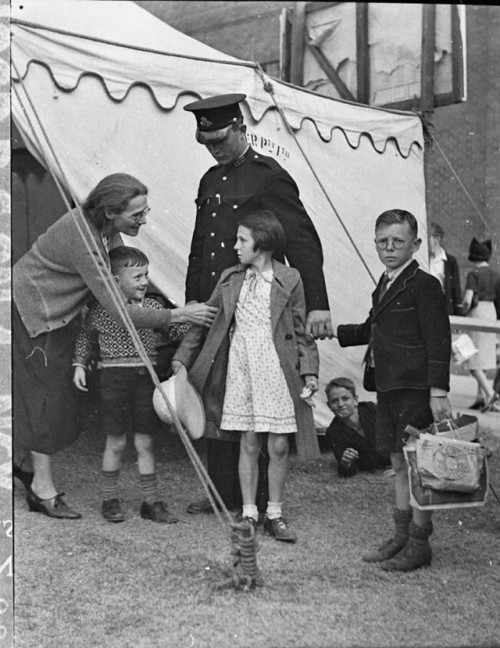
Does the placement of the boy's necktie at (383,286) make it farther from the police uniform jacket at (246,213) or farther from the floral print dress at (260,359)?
the floral print dress at (260,359)

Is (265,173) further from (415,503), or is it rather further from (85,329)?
(415,503)

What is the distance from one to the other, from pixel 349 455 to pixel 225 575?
748 mm

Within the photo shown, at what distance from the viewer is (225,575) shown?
10.0 ft

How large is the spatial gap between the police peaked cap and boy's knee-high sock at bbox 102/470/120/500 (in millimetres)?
1267

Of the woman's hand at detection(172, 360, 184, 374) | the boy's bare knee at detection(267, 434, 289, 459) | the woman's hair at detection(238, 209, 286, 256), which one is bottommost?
the boy's bare knee at detection(267, 434, 289, 459)

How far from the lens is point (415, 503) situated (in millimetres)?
3117

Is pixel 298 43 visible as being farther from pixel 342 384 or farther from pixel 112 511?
pixel 112 511

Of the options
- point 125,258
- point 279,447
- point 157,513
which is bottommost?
point 157,513

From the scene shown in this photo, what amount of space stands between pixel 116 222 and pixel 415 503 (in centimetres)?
138

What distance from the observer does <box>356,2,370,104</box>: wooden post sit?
377 cm

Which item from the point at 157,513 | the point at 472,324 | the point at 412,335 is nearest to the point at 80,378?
the point at 157,513

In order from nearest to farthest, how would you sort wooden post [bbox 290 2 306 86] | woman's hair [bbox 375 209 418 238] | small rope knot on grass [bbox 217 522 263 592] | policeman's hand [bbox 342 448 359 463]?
1. small rope knot on grass [bbox 217 522 263 592]
2. woman's hair [bbox 375 209 418 238]
3. policeman's hand [bbox 342 448 359 463]
4. wooden post [bbox 290 2 306 86]

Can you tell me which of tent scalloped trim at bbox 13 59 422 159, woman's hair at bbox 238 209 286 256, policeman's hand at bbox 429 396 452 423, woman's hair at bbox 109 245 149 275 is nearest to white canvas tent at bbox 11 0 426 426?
tent scalloped trim at bbox 13 59 422 159

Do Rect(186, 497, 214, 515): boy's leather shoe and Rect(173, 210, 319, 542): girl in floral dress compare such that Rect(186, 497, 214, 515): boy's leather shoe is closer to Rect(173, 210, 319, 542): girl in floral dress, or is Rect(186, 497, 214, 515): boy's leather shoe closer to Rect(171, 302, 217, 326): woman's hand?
Rect(173, 210, 319, 542): girl in floral dress
